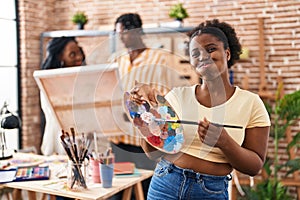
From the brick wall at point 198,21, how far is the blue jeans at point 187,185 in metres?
2.52

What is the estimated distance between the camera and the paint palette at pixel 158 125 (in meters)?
1.20

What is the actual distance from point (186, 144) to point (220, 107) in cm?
15

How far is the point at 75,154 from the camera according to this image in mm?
1846

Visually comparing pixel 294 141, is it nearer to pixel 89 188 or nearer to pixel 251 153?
pixel 89 188

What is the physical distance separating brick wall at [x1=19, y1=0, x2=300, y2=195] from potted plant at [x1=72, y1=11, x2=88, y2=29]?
0.54 feet

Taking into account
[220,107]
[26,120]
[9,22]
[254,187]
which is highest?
[9,22]

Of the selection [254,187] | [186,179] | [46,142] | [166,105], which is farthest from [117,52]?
[254,187]

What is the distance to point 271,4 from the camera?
357 cm

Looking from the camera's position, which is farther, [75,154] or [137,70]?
[75,154]

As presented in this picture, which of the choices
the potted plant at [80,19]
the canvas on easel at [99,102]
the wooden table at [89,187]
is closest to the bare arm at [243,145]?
the canvas on easel at [99,102]

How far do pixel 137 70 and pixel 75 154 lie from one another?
534 mm

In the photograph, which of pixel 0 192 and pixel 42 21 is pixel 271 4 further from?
pixel 0 192

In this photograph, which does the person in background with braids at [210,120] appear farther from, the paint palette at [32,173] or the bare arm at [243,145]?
the paint palette at [32,173]

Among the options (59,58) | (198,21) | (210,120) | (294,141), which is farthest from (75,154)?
(198,21)
